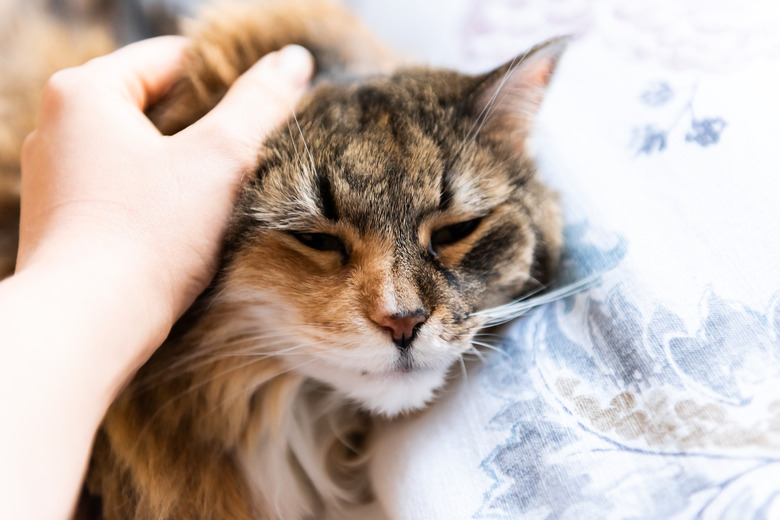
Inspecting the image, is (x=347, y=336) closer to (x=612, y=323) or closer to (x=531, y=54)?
(x=612, y=323)

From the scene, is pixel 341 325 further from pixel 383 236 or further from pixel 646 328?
pixel 646 328

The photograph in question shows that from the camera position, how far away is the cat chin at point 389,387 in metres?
0.80

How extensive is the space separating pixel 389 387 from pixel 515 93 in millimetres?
531

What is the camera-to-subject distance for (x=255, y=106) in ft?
2.78

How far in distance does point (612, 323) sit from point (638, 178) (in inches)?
10.3

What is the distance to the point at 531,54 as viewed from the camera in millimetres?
831

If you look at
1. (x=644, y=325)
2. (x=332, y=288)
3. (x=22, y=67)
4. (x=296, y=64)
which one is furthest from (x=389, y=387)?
(x=22, y=67)

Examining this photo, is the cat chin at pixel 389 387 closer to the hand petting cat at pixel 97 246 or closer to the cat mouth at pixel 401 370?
the cat mouth at pixel 401 370

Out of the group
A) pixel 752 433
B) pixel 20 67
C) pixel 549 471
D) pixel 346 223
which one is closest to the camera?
pixel 752 433

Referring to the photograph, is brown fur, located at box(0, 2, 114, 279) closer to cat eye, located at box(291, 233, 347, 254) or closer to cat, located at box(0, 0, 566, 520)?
cat, located at box(0, 0, 566, 520)

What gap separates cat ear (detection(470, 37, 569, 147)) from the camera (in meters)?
0.84

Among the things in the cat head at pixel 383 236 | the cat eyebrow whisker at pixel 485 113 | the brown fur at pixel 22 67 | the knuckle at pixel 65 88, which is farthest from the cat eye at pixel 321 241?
the brown fur at pixel 22 67

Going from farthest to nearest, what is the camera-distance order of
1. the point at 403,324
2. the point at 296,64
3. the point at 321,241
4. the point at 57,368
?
the point at 296,64, the point at 321,241, the point at 403,324, the point at 57,368

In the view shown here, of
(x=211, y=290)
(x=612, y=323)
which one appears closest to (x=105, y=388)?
(x=211, y=290)
